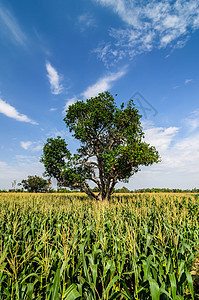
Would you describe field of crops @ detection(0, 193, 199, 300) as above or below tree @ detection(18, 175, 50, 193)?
below

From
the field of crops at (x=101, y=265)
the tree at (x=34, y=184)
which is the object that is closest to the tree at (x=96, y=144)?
the field of crops at (x=101, y=265)

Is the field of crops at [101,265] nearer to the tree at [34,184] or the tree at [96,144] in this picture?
the tree at [96,144]

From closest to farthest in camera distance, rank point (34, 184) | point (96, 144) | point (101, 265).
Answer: point (101, 265) → point (96, 144) → point (34, 184)

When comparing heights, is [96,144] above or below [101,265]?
above

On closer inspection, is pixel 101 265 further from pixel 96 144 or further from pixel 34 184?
pixel 34 184

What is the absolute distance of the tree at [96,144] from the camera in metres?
16.8

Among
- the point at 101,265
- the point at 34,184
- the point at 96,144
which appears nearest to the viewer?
the point at 101,265

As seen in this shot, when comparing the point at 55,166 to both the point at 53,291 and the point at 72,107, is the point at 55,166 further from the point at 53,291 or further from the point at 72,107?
the point at 53,291

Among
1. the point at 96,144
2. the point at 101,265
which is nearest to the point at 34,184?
the point at 96,144

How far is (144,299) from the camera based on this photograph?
331cm

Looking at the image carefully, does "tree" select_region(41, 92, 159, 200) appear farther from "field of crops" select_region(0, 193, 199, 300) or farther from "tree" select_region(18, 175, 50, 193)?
"tree" select_region(18, 175, 50, 193)

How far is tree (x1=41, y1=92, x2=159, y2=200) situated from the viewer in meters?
16.8

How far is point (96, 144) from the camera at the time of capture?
18.4 meters

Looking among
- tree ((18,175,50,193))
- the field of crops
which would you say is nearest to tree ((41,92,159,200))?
the field of crops
